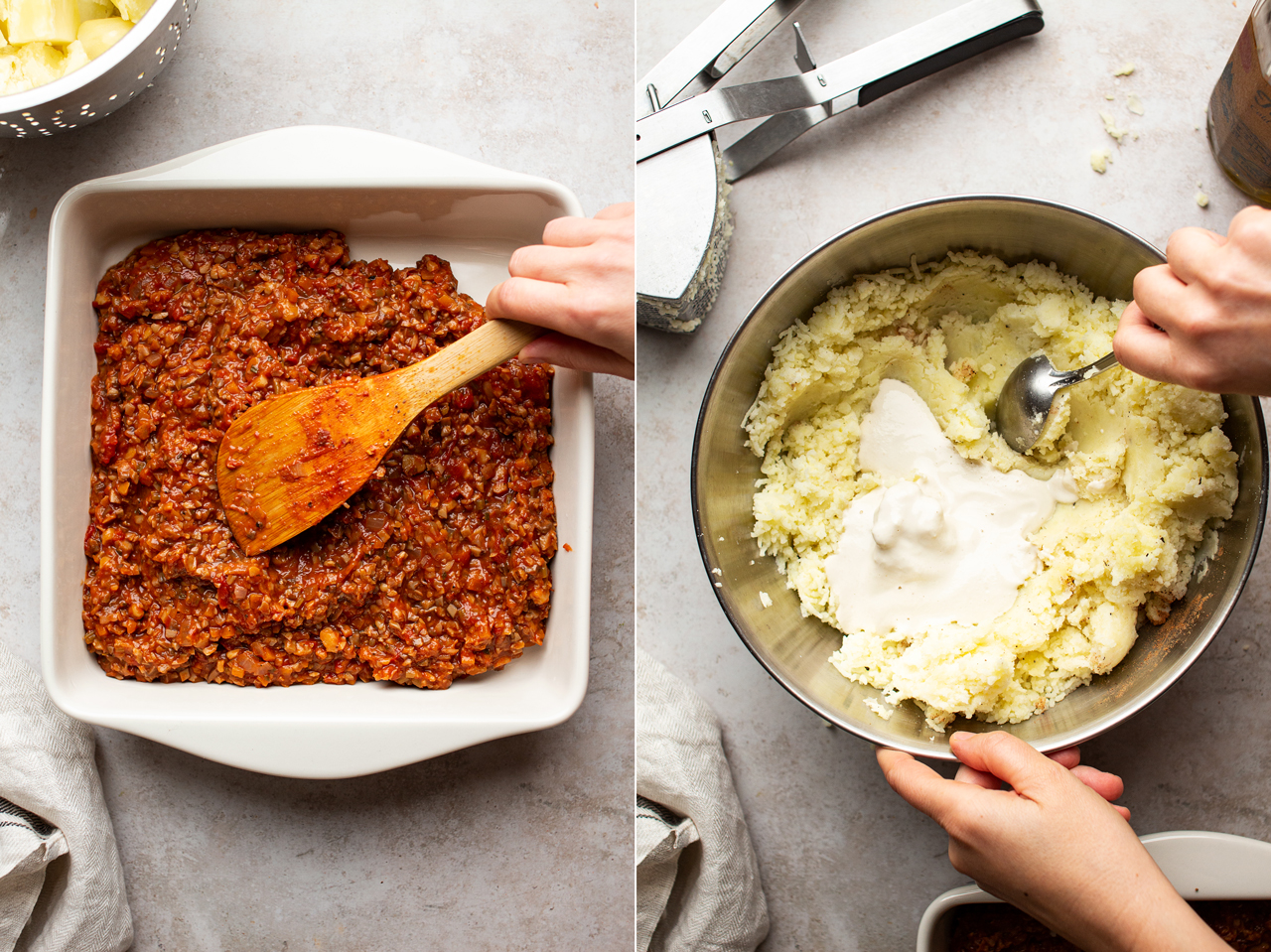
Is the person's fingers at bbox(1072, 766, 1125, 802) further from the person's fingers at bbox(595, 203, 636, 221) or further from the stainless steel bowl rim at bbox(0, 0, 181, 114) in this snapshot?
the stainless steel bowl rim at bbox(0, 0, 181, 114)

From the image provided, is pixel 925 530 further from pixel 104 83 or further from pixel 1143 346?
pixel 104 83

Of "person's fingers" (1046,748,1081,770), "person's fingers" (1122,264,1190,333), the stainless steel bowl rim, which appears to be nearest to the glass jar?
"person's fingers" (1122,264,1190,333)

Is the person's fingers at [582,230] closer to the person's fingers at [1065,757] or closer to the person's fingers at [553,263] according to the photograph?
the person's fingers at [553,263]

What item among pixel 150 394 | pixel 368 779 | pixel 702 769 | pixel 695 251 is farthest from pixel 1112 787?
pixel 150 394

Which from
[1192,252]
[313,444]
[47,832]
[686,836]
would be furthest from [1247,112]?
[47,832]

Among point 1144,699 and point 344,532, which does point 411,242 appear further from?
point 1144,699

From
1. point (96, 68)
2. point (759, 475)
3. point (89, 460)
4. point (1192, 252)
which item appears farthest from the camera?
point (89, 460)
